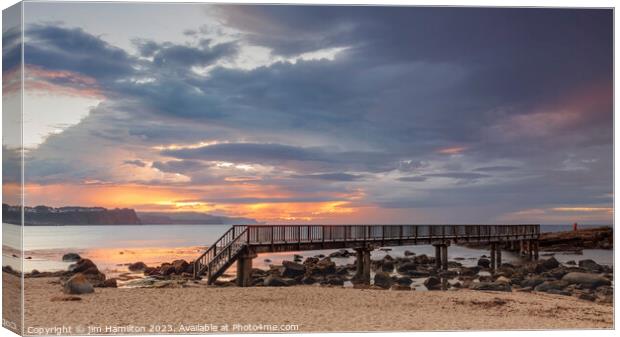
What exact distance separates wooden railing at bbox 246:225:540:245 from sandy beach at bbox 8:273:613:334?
372cm

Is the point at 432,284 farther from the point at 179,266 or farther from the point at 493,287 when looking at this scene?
the point at 179,266

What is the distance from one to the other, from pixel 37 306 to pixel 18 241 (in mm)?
2395

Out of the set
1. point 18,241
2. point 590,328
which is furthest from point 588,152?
point 18,241

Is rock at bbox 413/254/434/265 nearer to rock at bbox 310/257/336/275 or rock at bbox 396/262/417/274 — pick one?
rock at bbox 396/262/417/274

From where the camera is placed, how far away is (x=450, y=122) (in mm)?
23109

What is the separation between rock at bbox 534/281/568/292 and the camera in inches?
1018

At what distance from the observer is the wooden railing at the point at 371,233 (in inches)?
1031

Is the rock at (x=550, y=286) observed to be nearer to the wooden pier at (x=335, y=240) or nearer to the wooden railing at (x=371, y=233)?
the wooden pier at (x=335, y=240)

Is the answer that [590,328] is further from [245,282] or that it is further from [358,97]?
[245,282]

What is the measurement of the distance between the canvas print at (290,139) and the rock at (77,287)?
0.05 m

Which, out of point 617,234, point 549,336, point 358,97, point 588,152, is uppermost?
point 358,97

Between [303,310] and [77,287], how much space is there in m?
7.06

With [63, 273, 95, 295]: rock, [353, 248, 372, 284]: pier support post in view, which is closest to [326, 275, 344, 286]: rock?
[353, 248, 372, 284]: pier support post

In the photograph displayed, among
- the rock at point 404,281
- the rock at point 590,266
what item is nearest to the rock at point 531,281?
the rock at point 404,281
